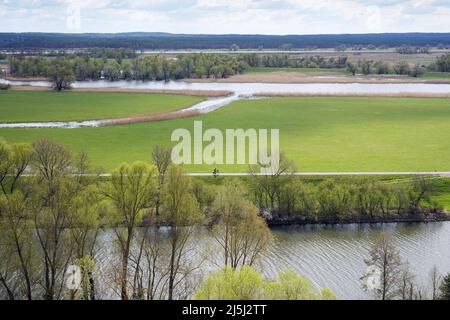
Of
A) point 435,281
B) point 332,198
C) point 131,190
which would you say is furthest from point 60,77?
point 435,281

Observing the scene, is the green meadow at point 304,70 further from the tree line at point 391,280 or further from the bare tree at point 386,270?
the tree line at point 391,280

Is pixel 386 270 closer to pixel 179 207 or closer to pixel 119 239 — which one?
pixel 179 207

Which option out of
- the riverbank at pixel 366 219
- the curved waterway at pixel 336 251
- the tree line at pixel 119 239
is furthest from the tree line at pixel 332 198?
the tree line at pixel 119 239

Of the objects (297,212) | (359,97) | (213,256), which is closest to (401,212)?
(297,212)

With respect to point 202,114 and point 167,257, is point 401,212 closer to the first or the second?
point 167,257

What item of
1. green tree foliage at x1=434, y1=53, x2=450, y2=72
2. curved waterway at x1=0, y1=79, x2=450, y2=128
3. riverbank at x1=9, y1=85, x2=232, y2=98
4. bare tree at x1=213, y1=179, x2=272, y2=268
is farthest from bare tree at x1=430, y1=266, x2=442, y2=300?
green tree foliage at x1=434, y1=53, x2=450, y2=72

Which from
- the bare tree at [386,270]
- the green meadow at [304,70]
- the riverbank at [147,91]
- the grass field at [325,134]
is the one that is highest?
the green meadow at [304,70]

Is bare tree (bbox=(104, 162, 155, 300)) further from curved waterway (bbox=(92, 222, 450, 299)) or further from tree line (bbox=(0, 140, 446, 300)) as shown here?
curved waterway (bbox=(92, 222, 450, 299))
